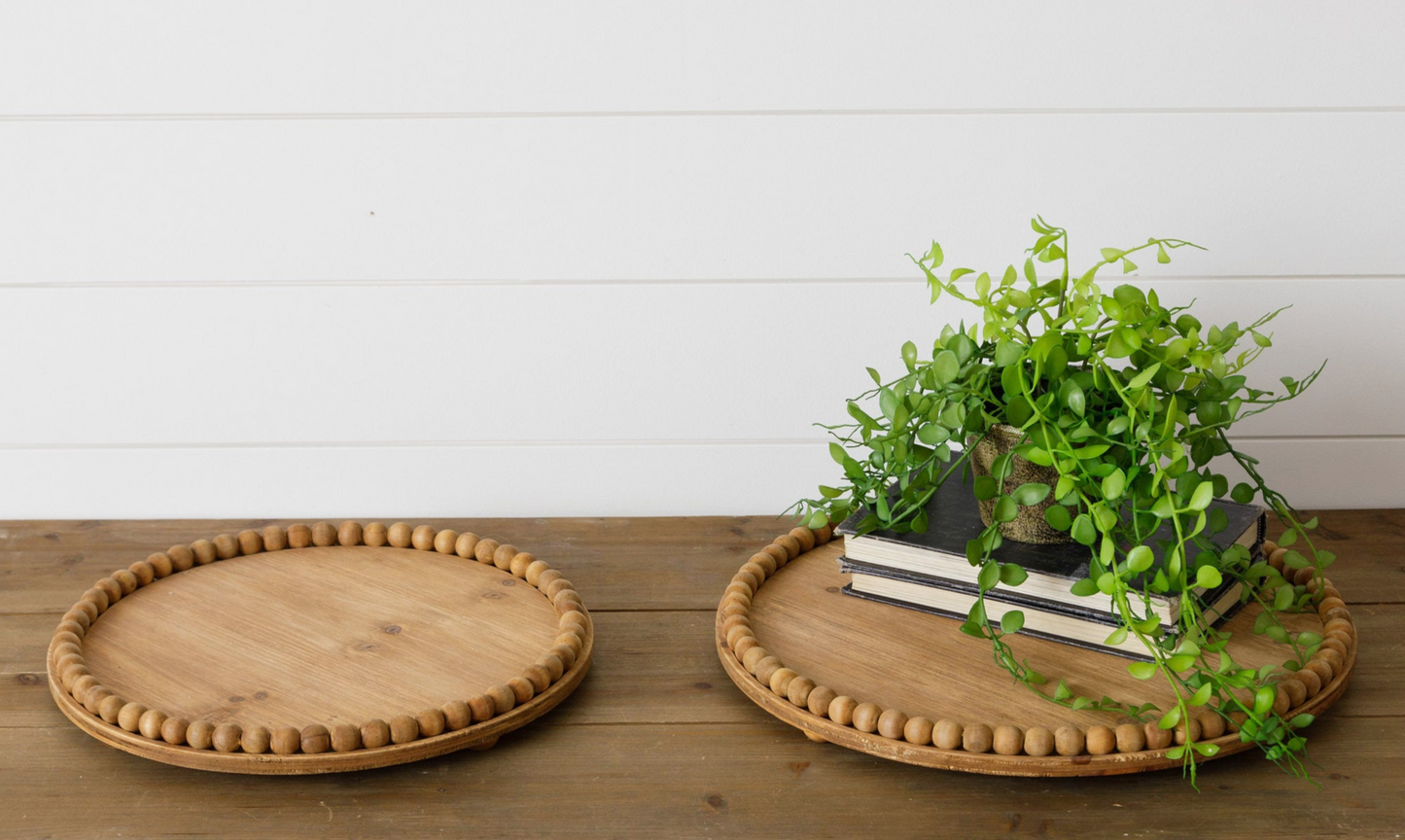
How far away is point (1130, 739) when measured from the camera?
824mm

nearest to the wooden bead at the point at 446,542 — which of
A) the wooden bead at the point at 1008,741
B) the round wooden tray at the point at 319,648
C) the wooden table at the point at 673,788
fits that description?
the round wooden tray at the point at 319,648

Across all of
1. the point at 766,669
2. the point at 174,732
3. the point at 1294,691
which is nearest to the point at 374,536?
the point at 174,732

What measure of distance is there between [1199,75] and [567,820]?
0.90 meters

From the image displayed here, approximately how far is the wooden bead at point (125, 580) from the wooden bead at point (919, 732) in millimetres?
678

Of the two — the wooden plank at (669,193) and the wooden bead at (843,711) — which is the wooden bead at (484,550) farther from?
the wooden bead at (843,711)

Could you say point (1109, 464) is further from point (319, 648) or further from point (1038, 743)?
point (319, 648)

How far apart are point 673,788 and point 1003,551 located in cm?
31

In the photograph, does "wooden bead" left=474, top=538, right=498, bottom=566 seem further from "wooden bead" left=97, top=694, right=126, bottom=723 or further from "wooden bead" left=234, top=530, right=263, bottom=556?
"wooden bead" left=97, top=694, right=126, bottom=723

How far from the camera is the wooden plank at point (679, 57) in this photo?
120cm

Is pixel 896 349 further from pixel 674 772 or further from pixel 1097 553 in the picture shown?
pixel 674 772

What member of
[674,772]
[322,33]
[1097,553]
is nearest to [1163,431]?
[1097,553]

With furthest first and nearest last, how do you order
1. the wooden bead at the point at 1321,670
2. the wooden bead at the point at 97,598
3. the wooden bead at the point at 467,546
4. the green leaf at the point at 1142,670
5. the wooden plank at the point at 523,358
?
the wooden plank at the point at 523,358, the wooden bead at the point at 467,546, the wooden bead at the point at 97,598, the wooden bead at the point at 1321,670, the green leaf at the point at 1142,670

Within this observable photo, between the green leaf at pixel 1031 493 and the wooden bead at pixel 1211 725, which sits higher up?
the green leaf at pixel 1031 493

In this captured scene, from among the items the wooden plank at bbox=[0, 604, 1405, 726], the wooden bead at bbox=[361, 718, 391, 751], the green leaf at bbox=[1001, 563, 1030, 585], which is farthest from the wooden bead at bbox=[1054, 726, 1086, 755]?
the wooden bead at bbox=[361, 718, 391, 751]
